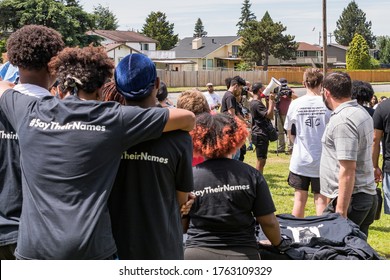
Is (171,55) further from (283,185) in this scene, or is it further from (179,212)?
(179,212)

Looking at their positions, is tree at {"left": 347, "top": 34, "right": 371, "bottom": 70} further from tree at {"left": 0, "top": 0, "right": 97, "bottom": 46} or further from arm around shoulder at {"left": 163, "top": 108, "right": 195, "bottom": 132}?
arm around shoulder at {"left": 163, "top": 108, "right": 195, "bottom": 132}

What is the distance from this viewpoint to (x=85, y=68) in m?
2.93

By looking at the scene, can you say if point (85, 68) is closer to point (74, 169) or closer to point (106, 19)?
point (74, 169)

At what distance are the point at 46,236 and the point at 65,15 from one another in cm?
5127

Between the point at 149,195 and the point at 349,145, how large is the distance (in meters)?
2.38

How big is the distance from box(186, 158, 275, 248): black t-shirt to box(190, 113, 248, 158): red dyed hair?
8cm

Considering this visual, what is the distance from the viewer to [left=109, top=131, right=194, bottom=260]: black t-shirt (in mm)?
2826

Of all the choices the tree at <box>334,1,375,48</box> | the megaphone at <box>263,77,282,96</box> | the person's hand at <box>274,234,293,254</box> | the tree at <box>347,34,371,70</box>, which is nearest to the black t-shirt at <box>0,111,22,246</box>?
the person's hand at <box>274,234,293,254</box>

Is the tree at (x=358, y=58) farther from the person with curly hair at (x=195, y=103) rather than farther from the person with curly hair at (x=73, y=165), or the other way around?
the person with curly hair at (x=73, y=165)

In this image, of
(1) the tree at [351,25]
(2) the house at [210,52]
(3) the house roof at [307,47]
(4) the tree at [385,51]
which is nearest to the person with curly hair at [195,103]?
(2) the house at [210,52]

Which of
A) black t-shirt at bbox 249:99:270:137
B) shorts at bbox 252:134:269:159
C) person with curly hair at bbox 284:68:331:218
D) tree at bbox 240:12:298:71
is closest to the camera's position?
person with curly hair at bbox 284:68:331:218

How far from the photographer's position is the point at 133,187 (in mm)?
2844

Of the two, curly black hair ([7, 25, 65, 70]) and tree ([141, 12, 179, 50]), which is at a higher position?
tree ([141, 12, 179, 50])
